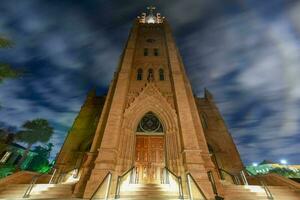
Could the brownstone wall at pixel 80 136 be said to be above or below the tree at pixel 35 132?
below

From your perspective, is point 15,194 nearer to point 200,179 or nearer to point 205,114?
point 200,179

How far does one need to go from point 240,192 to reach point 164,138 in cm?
475

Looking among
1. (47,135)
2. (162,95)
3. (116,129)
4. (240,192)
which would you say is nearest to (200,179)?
(240,192)

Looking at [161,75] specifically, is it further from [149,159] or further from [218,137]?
[218,137]

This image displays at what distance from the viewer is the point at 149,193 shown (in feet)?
21.2

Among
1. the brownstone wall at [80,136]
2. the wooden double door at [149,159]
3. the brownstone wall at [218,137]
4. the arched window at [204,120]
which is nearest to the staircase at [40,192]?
the wooden double door at [149,159]

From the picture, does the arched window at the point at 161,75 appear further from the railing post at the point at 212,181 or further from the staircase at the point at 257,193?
the staircase at the point at 257,193

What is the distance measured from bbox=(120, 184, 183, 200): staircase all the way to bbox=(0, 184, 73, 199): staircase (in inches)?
112

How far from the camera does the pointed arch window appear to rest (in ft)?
33.8

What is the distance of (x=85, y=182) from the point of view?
7.39m

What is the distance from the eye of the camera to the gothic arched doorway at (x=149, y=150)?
29.2 feet

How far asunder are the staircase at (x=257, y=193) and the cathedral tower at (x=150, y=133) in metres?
0.80

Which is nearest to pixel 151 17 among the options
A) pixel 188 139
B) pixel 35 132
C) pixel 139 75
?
pixel 139 75

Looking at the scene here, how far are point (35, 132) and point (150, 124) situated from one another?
25.6m
